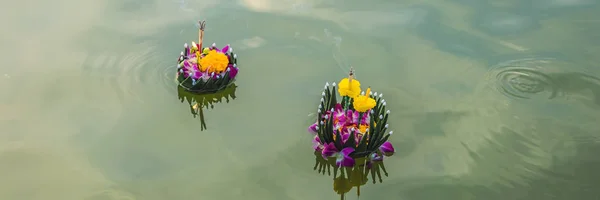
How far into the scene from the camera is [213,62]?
7.54 ft

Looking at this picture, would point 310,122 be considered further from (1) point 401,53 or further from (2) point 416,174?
(1) point 401,53

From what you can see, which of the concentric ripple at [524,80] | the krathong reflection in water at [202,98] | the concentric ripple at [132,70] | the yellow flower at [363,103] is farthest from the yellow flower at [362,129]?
the concentric ripple at [132,70]

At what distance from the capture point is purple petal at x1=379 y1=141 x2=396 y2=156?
2127 mm

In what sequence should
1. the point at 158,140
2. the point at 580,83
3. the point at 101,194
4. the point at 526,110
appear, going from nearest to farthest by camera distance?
the point at 101,194 < the point at 158,140 < the point at 526,110 < the point at 580,83

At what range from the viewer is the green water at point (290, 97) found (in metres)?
2.05

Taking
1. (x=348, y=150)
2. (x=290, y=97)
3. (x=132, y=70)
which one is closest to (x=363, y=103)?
(x=348, y=150)

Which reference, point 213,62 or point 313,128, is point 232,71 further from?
point 313,128

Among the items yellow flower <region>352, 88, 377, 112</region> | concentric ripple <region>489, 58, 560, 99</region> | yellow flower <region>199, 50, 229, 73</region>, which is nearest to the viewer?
yellow flower <region>352, 88, 377, 112</region>

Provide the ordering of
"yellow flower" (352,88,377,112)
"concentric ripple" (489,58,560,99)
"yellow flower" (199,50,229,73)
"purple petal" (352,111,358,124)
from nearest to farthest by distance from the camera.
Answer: "yellow flower" (352,88,377,112)
"purple petal" (352,111,358,124)
"yellow flower" (199,50,229,73)
"concentric ripple" (489,58,560,99)

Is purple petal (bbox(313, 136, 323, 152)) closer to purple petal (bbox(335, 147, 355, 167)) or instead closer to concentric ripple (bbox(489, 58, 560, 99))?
purple petal (bbox(335, 147, 355, 167))

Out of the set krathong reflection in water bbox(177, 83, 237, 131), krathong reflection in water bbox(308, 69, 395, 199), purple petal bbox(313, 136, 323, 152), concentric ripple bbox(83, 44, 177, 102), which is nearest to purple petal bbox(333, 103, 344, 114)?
krathong reflection in water bbox(308, 69, 395, 199)

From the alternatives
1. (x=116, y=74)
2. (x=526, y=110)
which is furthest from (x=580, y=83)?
(x=116, y=74)

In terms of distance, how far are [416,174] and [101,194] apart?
105cm

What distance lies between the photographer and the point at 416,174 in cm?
207
